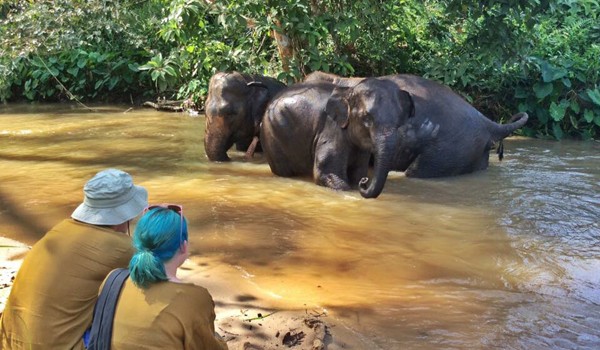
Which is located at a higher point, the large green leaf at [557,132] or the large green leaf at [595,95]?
the large green leaf at [595,95]

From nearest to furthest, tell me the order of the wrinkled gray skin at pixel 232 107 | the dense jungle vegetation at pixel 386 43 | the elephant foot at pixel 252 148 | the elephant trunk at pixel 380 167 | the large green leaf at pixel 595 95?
the elephant trunk at pixel 380 167 → the wrinkled gray skin at pixel 232 107 → the elephant foot at pixel 252 148 → the dense jungle vegetation at pixel 386 43 → the large green leaf at pixel 595 95

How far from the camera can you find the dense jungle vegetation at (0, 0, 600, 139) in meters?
10.3

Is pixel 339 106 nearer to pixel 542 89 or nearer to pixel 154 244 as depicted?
pixel 542 89

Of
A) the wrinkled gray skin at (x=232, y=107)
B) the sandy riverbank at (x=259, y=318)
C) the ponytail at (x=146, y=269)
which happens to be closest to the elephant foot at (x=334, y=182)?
the wrinkled gray skin at (x=232, y=107)

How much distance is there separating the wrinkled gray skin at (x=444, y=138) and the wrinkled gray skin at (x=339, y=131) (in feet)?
0.42

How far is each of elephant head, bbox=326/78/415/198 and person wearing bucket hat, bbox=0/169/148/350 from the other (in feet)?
→ 14.2

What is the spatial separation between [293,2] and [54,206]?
4.83 meters

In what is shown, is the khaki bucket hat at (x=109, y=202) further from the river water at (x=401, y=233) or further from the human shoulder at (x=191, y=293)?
the river water at (x=401, y=233)

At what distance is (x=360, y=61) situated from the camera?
14.1 m

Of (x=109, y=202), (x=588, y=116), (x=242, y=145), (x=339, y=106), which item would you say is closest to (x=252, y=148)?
(x=242, y=145)

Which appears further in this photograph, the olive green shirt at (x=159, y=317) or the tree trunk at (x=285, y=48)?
the tree trunk at (x=285, y=48)

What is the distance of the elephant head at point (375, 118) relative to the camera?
24.1ft

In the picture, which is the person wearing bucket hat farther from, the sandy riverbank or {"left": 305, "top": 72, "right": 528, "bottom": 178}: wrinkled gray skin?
{"left": 305, "top": 72, "right": 528, "bottom": 178}: wrinkled gray skin

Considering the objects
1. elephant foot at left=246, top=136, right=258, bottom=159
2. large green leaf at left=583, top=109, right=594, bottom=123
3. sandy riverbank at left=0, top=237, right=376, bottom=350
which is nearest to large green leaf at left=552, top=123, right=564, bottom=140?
large green leaf at left=583, top=109, right=594, bottom=123
